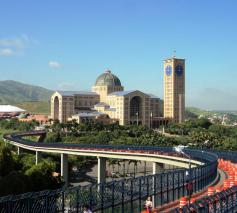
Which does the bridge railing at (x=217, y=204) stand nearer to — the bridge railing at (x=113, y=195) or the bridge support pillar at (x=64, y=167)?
the bridge railing at (x=113, y=195)

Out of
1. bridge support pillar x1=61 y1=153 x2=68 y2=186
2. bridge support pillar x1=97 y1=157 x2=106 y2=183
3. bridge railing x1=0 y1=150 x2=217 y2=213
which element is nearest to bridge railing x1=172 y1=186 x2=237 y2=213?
bridge railing x1=0 y1=150 x2=217 y2=213

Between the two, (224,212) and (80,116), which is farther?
(80,116)

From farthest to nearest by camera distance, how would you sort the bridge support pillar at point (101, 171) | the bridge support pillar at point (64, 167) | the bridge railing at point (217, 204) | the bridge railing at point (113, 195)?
the bridge support pillar at point (64, 167), the bridge support pillar at point (101, 171), the bridge railing at point (113, 195), the bridge railing at point (217, 204)

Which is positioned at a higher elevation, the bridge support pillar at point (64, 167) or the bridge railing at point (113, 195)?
the bridge railing at point (113, 195)

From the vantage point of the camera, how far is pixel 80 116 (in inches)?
7712

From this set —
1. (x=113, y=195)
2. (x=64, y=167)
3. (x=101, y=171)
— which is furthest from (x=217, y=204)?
(x=64, y=167)

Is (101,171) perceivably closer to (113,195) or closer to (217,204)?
(113,195)

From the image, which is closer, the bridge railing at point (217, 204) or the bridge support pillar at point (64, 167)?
the bridge railing at point (217, 204)

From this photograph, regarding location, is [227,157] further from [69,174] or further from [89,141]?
[89,141]

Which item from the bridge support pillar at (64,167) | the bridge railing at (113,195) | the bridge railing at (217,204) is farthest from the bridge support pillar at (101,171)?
the bridge railing at (217,204)

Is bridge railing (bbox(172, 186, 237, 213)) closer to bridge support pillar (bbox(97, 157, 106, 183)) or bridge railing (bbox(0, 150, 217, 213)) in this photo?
bridge railing (bbox(0, 150, 217, 213))

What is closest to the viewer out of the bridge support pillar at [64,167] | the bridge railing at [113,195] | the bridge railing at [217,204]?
the bridge railing at [217,204]

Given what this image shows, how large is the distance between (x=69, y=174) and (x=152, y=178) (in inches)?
2992

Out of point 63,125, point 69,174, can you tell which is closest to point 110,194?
point 69,174
